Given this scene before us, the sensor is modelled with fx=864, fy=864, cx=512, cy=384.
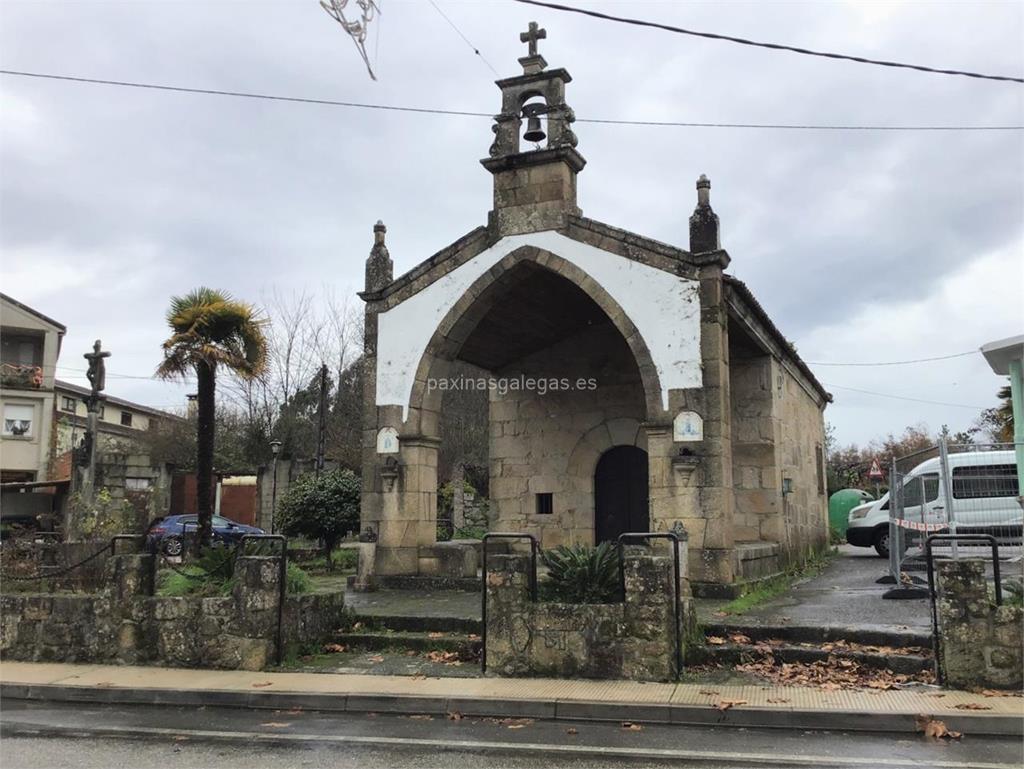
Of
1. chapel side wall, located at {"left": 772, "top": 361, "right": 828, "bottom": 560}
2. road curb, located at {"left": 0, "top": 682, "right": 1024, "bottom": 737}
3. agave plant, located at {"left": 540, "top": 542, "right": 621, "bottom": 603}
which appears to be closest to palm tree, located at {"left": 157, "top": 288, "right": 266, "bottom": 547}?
road curb, located at {"left": 0, "top": 682, "right": 1024, "bottom": 737}

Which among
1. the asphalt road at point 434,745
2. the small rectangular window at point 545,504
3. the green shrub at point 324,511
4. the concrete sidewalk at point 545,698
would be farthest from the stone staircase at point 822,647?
the green shrub at point 324,511

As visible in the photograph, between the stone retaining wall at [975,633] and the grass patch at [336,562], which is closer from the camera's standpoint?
the stone retaining wall at [975,633]

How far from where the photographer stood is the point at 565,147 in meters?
12.3

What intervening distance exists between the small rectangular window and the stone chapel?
0.03 metres

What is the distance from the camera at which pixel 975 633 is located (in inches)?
262

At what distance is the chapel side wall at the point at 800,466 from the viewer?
49.3 ft

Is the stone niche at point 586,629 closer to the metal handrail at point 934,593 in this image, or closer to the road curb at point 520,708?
the road curb at point 520,708

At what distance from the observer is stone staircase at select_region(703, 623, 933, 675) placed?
7.23m

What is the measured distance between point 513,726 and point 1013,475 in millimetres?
7656

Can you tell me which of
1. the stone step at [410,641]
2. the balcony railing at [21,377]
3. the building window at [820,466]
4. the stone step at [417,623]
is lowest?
the stone step at [410,641]

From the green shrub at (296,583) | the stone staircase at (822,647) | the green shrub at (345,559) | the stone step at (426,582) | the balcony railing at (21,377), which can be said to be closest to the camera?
the stone staircase at (822,647)

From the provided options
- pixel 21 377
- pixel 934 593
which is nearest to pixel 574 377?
pixel 934 593

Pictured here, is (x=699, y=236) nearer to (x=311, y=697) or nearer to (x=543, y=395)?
(x=543, y=395)

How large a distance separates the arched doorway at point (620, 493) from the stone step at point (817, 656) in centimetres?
680
